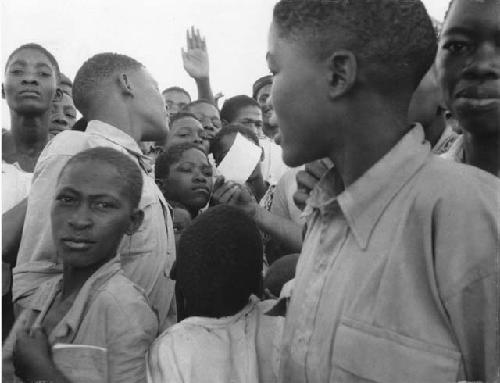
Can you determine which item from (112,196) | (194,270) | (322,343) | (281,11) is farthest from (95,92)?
(322,343)

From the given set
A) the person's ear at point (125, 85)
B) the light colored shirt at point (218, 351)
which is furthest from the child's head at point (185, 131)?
the light colored shirt at point (218, 351)

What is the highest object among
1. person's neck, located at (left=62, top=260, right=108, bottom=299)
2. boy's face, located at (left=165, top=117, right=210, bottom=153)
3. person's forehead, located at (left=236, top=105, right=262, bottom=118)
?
person's forehead, located at (left=236, top=105, right=262, bottom=118)

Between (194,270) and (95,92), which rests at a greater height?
(95,92)

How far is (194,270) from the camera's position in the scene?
59.5 inches

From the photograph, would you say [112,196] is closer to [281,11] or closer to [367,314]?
[281,11]

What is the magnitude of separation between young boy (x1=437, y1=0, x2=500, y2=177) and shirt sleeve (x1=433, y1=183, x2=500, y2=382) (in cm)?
43

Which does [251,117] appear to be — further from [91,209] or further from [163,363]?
[163,363]

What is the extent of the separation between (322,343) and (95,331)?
0.77 metres

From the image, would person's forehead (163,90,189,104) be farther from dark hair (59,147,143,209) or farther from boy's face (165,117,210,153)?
dark hair (59,147,143,209)

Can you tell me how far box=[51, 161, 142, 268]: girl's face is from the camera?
1.66 metres

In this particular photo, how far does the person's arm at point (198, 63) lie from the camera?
482 cm

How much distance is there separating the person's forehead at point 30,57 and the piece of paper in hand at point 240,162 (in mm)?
1192

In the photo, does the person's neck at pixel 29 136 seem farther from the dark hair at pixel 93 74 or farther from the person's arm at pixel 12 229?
the person's arm at pixel 12 229

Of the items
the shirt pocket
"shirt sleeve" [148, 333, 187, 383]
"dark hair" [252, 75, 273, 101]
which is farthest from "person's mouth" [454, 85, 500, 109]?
"dark hair" [252, 75, 273, 101]
